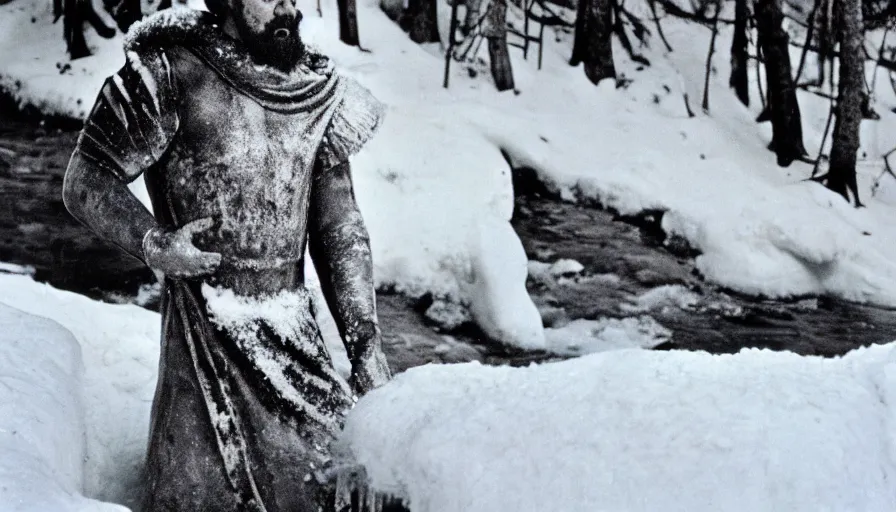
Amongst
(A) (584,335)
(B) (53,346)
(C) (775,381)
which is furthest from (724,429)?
(A) (584,335)

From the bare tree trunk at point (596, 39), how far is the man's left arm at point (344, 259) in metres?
8.83

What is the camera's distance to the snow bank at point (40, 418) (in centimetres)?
175

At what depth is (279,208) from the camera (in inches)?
106

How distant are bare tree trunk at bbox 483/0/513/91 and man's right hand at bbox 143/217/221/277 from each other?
791cm

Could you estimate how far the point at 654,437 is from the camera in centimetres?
165

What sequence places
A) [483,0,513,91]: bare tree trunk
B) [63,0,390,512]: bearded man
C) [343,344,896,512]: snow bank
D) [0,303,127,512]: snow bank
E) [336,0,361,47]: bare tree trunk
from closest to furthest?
[343,344,896,512]: snow bank, [0,303,127,512]: snow bank, [63,0,390,512]: bearded man, [336,0,361,47]: bare tree trunk, [483,0,513,91]: bare tree trunk

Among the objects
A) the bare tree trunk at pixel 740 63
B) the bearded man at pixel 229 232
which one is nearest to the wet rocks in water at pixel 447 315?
the bearded man at pixel 229 232

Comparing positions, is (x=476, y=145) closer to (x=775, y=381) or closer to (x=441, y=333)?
(x=441, y=333)

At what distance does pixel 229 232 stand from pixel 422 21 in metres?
8.79

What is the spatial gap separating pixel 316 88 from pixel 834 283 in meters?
6.64

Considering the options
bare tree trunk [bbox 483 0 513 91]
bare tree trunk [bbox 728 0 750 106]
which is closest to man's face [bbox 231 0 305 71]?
bare tree trunk [bbox 483 0 513 91]

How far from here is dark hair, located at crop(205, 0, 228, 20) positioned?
268 cm

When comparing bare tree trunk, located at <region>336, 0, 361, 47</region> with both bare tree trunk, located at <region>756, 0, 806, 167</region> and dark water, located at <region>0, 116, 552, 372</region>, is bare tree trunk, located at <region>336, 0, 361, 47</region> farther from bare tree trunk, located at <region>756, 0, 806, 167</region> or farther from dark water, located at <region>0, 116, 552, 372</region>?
bare tree trunk, located at <region>756, 0, 806, 167</region>

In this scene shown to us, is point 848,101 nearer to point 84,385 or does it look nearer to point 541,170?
point 541,170
